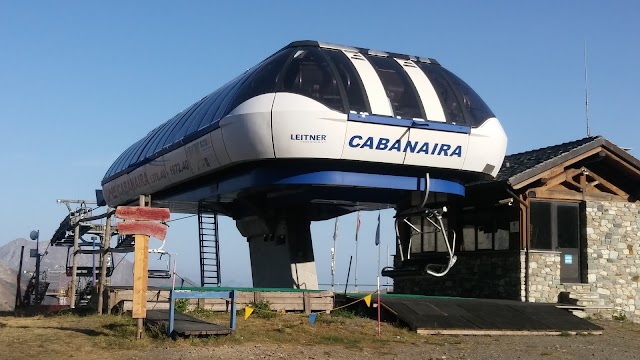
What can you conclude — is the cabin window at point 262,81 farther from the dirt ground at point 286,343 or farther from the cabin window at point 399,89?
the dirt ground at point 286,343

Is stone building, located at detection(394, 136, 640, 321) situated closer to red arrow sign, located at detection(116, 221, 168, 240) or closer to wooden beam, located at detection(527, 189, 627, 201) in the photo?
wooden beam, located at detection(527, 189, 627, 201)

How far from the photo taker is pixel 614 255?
80.2ft

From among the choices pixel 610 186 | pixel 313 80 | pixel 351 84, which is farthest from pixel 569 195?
pixel 313 80

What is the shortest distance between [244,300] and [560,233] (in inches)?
440

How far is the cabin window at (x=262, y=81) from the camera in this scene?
1861 cm

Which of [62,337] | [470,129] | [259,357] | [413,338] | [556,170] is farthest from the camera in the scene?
[556,170]

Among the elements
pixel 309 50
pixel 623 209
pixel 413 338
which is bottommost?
pixel 413 338

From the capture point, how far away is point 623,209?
24969 millimetres

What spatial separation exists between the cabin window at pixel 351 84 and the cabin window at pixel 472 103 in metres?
2.99

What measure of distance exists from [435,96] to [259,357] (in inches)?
367

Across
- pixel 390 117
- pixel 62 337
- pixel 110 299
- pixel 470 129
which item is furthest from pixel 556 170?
pixel 62 337

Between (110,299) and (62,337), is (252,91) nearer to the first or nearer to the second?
(110,299)

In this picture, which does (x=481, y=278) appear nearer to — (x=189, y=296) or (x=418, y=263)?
(x=418, y=263)

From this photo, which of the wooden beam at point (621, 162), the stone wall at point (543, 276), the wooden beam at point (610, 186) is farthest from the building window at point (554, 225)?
the wooden beam at point (621, 162)
